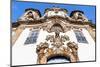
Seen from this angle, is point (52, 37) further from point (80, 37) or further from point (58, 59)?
point (80, 37)

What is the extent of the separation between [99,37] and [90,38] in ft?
Result: 0.47

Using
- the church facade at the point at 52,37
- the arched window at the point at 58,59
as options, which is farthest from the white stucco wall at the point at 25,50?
the arched window at the point at 58,59

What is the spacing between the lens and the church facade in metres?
2.51

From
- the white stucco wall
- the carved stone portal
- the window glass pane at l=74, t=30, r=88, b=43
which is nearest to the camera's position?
the white stucco wall

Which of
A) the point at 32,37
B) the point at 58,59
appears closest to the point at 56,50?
the point at 58,59

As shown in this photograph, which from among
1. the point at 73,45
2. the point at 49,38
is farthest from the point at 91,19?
the point at 49,38

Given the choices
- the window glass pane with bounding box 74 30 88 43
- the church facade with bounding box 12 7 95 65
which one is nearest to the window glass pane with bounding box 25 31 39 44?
the church facade with bounding box 12 7 95 65

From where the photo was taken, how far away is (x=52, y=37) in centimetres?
267

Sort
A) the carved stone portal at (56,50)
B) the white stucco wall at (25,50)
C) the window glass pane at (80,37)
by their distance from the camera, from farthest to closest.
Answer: the window glass pane at (80,37) < the carved stone portal at (56,50) < the white stucco wall at (25,50)

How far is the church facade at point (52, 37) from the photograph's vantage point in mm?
2510

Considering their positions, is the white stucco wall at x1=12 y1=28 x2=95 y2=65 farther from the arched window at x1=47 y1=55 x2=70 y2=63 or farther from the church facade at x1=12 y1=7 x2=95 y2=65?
the arched window at x1=47 y1=55 x2=70 y2=63

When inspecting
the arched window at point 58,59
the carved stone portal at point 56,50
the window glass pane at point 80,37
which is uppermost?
the window glass pane at point 80,37

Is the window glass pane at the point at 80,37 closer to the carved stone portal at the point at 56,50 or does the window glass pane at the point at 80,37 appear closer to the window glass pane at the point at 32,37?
the carved stone portal at the point at 56,50

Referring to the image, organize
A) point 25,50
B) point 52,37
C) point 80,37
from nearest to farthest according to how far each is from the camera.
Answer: point 25,50 < point 52,37 < point 80,37
